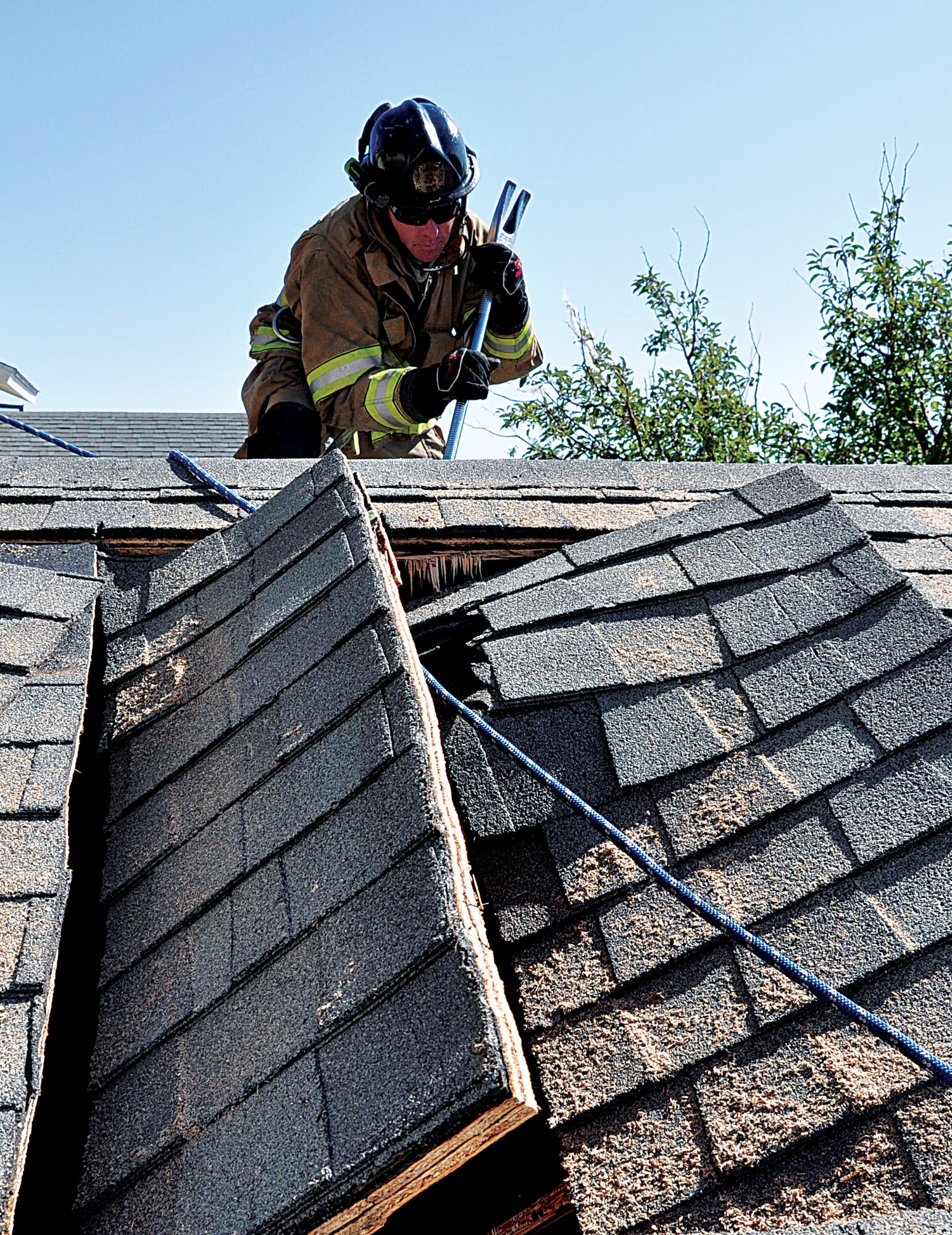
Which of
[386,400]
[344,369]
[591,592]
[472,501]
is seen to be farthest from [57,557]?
[344,369]

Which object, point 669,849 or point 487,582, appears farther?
point 487,582

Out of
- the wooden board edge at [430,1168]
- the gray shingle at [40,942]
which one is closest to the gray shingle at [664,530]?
the gray shingle at [40,942]

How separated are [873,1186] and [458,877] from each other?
789 millimetres

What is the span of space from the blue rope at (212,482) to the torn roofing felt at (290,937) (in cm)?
78

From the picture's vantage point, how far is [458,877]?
1912 millimetres

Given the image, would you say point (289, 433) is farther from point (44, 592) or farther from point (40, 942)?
point (40, 942)

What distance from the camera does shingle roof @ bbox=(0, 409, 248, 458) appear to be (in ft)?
36.8

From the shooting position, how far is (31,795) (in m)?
2.36

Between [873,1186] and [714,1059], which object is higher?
[714,1059]

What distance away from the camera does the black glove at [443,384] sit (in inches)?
204

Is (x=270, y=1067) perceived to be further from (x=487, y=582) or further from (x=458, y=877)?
(x=487, y=582)

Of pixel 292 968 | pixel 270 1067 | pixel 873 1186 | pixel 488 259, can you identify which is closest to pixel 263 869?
pixel 292 968

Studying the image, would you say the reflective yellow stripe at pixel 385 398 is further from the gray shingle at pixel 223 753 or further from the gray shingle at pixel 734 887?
the gray shingle at pixel 734 887

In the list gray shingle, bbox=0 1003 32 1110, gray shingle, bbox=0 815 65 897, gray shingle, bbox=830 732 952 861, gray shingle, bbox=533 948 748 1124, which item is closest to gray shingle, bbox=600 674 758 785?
gray shingle, bbox=830 732 952 861
